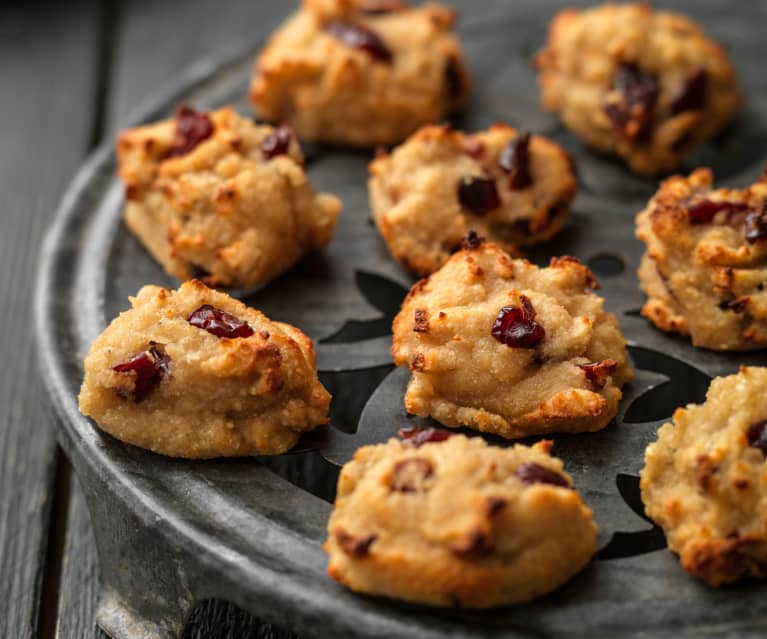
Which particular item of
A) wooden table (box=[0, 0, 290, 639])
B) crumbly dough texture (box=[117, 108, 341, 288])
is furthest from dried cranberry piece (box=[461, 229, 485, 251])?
wooden table (box=[0, 0, 290, 639])

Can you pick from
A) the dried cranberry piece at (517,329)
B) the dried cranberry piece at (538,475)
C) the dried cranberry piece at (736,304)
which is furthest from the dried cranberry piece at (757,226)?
the dried cranberry piece at (538,475)

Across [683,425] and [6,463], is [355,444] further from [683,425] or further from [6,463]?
[6,463]

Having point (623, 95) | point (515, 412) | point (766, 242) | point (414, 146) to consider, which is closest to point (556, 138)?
point (623, 95)

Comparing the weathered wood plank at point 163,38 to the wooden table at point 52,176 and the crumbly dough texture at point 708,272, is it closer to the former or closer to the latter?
the wooden table at point 52,176

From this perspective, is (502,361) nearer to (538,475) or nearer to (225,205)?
(538,475)

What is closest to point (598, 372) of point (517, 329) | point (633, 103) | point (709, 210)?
point (517, 329)
